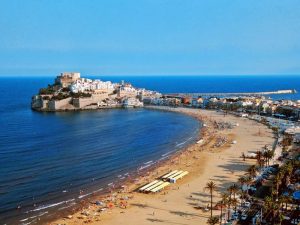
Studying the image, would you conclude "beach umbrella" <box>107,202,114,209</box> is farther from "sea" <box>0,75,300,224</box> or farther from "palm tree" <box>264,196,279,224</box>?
"palm tree" <box>264,196,279,224</box>

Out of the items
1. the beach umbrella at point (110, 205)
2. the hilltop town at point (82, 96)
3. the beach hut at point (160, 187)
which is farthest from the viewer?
the hilltop town at point (82, 96)

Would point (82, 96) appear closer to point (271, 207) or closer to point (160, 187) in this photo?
point (160, 187)

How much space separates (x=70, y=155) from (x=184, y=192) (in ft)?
65.8

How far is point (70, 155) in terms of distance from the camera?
53.0m

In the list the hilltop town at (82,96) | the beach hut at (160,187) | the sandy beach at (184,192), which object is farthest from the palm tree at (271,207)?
the hilltop town at (82,96)

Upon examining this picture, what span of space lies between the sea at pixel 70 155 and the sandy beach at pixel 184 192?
2211 mm

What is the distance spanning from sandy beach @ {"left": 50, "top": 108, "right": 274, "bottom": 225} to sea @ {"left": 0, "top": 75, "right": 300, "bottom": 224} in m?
2.21

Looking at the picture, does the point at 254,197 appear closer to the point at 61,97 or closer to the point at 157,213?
the point at 157,213

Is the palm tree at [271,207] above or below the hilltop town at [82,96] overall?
below

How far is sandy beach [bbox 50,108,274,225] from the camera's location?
32219 millimetres

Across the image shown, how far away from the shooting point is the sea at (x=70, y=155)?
119 feet

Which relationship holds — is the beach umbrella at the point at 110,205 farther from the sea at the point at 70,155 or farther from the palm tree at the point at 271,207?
the palm tree at the point at 271,207

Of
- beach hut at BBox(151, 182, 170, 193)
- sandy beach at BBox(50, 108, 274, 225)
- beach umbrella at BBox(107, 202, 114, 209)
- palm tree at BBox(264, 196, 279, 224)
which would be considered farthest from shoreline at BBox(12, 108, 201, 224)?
palm tree at BBox(264, 196, 279, 224)

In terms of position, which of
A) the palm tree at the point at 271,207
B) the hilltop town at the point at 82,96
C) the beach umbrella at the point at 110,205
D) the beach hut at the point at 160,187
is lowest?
the beach umbrella at the point at 110,205
